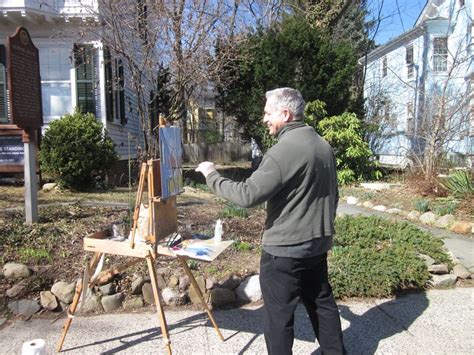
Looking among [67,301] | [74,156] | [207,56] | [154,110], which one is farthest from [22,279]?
[154,110]

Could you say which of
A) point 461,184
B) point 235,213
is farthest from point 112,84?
point 461,184

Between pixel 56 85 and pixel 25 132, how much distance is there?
6.40 metres

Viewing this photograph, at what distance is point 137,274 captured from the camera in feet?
15.2

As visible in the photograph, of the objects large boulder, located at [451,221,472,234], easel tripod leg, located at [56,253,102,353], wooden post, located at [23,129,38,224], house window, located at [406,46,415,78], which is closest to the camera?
easel tripod leg, located at [56,253,102,353]

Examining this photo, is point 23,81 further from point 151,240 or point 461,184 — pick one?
point 461,184

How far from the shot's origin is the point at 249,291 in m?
4.53

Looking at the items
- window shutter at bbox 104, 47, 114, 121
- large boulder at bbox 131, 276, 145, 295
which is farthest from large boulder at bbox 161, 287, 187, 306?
Answer: window shutter at bbox 104, 47, 114, 121

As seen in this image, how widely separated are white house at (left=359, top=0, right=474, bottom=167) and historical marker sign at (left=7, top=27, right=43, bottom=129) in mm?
8665

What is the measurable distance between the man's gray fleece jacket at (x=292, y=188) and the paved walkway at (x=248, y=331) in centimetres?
130

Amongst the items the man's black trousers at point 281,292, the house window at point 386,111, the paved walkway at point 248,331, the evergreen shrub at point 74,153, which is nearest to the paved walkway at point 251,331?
the paved walkway at point 248,331

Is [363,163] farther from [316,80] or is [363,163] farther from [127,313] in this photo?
[127,313]

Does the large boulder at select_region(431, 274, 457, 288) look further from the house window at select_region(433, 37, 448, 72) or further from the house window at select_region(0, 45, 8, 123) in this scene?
the house window at select_region(433, 37, 448, 72)

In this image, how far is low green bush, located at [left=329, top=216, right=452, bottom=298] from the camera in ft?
15.1

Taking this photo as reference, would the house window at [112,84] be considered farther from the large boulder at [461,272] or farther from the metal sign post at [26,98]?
the large boulder at [461,272]
